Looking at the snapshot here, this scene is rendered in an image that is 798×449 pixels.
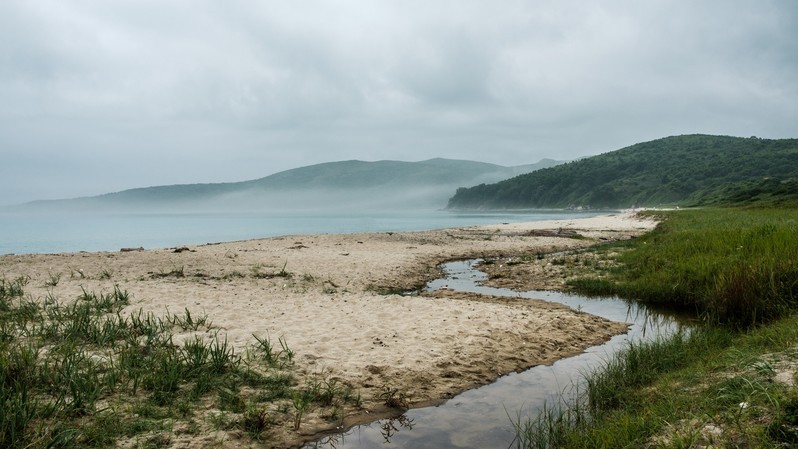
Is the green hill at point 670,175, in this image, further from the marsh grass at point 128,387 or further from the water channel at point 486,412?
the marsh grass at point 128,387

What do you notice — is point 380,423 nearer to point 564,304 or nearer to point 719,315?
point 719,315

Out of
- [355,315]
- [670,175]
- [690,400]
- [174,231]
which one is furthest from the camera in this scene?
[670,175]

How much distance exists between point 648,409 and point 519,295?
11090 mm

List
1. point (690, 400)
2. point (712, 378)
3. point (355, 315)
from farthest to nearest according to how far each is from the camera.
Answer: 1. point (355, 315)
2. point (712, 378)
3. point (690, 400)

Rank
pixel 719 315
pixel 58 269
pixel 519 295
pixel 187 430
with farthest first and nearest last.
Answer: pixel 58 269, pixel 519 295, pixel 719 315, pixel 187 430

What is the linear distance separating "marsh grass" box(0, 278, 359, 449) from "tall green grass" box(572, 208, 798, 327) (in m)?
8.35

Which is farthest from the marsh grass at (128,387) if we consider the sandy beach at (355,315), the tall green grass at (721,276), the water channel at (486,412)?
the tall green grass at (721,276)

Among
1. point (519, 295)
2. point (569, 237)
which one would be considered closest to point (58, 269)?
point (519, 295)

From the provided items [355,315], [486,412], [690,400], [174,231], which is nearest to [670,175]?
[174,231]

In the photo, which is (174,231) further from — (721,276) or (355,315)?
(721,276)

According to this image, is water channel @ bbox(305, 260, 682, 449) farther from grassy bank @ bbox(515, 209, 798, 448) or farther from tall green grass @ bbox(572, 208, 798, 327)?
tall green grass @ bbox(572, 208, 798, 327)

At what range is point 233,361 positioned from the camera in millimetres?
8109

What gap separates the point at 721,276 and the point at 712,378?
5649 millimetres

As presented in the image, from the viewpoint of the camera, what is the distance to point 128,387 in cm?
703
